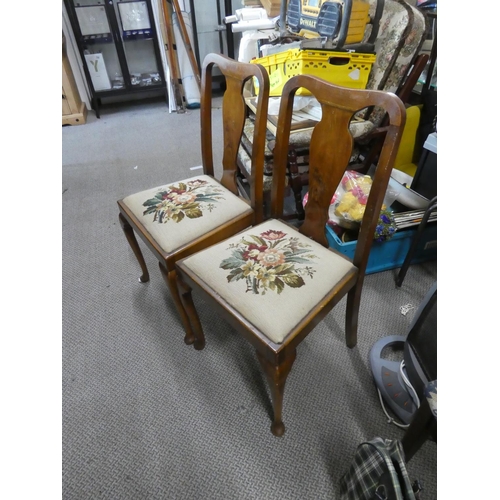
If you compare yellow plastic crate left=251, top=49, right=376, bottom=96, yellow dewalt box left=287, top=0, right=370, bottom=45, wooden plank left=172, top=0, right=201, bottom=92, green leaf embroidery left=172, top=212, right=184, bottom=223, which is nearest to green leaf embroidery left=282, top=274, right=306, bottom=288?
green leaf embroidery left=172, top=212, right=184, bottom=223

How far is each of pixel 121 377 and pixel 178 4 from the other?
3.30 meters

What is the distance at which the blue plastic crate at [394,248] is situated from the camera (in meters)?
1.40

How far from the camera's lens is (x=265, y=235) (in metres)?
1.06

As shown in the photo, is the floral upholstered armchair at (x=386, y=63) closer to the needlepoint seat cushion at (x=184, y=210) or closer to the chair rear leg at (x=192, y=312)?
the needlepoint seat cushion at (x=184, y=210)

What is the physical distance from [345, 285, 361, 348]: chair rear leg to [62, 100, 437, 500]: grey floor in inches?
2.1

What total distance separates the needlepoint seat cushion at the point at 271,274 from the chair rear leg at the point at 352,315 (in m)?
0.13

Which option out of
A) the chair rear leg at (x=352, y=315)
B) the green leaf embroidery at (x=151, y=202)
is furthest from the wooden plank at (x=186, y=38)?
the chair rear leg at (x=352, y=315)

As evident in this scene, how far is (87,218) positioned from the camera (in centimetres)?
201

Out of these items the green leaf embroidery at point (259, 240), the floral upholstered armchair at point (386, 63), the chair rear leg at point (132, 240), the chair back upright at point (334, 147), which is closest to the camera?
the chair back upright at point (334, 147)

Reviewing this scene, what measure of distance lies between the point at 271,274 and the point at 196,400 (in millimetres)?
555

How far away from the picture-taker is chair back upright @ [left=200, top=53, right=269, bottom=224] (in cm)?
103
